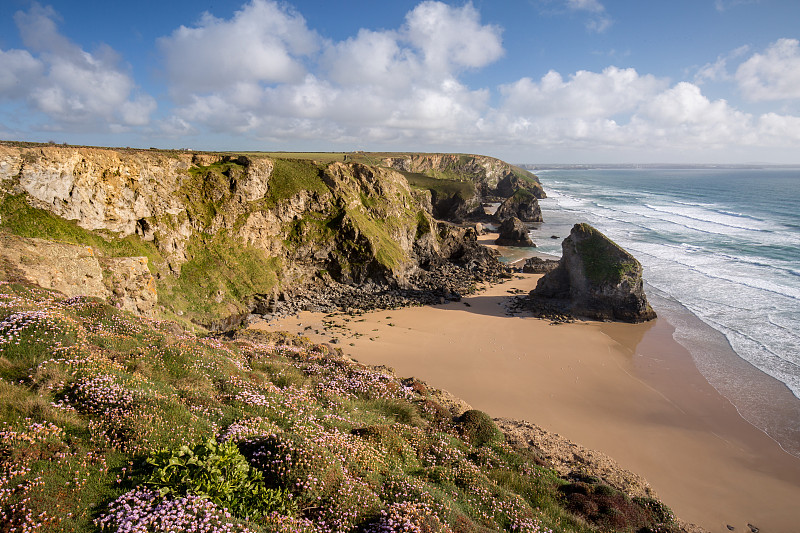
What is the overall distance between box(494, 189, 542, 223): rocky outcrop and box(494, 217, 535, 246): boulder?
24205 millimetres

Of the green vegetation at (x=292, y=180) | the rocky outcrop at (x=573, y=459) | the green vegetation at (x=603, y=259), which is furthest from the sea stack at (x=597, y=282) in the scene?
the green vegetation at (x=292, y=180)

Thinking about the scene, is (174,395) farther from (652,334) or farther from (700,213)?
(700,213)

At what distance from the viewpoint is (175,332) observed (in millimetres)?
18609

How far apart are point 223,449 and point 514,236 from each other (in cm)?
7552

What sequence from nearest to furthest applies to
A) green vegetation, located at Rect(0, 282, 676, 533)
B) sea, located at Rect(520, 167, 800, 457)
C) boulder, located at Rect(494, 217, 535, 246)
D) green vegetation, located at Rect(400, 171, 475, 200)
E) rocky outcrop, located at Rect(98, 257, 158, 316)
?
green vegetation, located at Rect(0, 282, 676, 533) → rocky outcrop, located at Rect(98, 257, 158, 316) → sea, located at Rect(520, 167, 800, 457) → boulder, located at Rect(494, 217, 535, 246) → green vegetation, located at Rect(400, 171, 475, 200)

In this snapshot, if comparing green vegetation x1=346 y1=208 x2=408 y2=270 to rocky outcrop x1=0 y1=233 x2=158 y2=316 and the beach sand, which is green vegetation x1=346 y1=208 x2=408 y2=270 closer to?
the beach sand

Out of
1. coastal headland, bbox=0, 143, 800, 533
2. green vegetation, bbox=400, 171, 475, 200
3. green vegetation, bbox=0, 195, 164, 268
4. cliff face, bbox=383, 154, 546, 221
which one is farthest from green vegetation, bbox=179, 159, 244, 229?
cliff face, bbox=383, 154, 546, 221

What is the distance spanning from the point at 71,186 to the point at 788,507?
50.8 m

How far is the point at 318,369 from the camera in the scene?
19219mm

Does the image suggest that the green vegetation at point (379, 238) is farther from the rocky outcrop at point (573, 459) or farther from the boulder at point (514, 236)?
the boulder at point (514, 236)

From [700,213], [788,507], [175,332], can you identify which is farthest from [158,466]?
[700,213]

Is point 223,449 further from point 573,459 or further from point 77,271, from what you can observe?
point 77,271

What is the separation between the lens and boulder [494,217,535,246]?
257 ft

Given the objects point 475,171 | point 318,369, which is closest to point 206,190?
point 318,369
